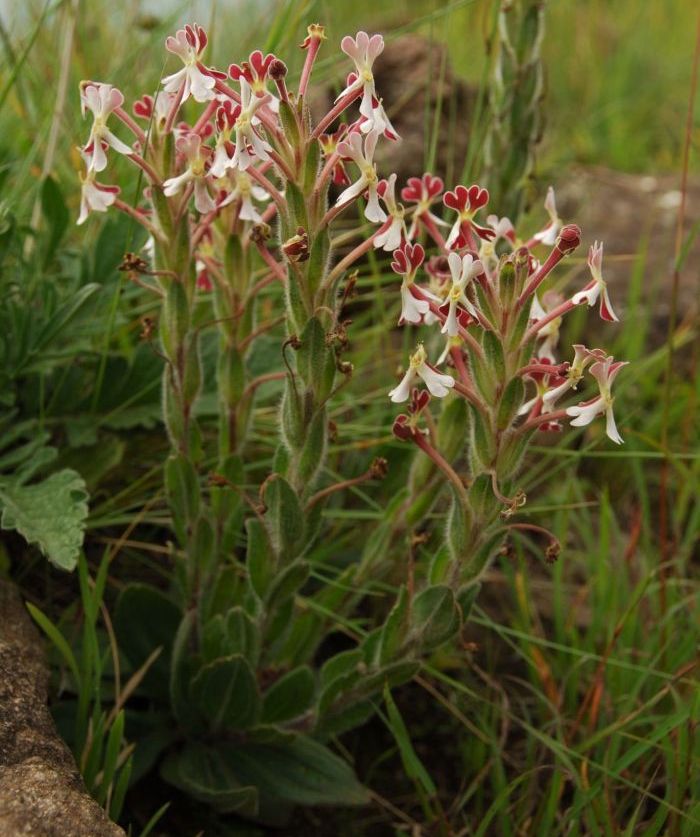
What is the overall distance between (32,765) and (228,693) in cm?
50

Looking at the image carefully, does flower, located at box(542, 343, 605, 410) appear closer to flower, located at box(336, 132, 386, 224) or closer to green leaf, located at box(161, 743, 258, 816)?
flower, located at box(336, 132, 386, 224)

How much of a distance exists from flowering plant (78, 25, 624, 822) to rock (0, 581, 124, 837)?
0.32 meters

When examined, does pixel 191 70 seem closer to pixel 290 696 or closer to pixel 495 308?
pixel 495 308

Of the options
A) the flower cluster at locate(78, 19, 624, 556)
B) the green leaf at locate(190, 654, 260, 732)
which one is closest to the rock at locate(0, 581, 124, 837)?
the green leaf at locate(190, 654, 260, 732)

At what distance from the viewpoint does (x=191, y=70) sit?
56.7 inches

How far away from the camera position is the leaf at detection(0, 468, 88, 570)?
1667 millimetres

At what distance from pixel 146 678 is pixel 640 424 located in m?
1.67

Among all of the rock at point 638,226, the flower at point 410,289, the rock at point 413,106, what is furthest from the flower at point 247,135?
the rock at point 638,226

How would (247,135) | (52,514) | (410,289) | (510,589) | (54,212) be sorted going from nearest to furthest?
(247,135) < (410,289) < (52,514) < (54,212) < (510,589)

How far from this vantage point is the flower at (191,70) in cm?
142

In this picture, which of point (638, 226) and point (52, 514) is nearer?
point (52, 514)

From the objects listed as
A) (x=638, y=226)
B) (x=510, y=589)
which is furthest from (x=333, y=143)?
(x=638, y=226)

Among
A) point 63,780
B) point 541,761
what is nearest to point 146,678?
point 63,780

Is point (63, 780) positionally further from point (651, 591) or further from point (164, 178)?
point (651, 591)
